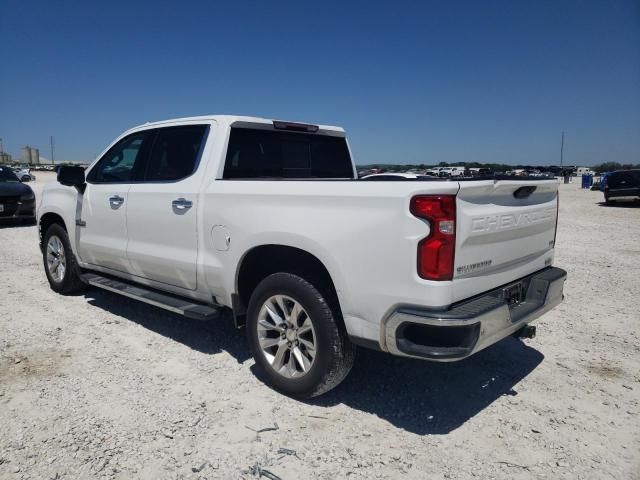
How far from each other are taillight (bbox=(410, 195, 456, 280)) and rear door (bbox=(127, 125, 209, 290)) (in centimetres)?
201

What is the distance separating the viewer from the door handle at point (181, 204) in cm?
390

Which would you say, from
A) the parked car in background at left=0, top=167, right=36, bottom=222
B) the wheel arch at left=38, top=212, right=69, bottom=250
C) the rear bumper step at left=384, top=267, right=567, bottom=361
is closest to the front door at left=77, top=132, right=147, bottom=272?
the wheel arch at left=38, top=212, right=69, bottom=250

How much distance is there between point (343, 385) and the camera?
3660mm

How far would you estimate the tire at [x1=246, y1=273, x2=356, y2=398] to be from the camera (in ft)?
10.1

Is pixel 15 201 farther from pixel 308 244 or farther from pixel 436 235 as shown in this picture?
pixel 436 235

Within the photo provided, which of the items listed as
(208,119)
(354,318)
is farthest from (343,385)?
(208,119)

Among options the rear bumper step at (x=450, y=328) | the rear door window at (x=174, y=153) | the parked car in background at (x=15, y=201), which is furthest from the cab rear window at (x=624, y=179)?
the parked car in background at (x=15, y=201)

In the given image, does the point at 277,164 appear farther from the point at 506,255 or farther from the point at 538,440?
the point at 538,440

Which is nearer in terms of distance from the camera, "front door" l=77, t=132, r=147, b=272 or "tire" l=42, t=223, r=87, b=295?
"front door" l=77, t=132, r=147, b=272

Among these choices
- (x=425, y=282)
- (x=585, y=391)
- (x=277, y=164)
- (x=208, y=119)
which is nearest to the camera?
(x=425, y=282)

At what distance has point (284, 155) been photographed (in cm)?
452

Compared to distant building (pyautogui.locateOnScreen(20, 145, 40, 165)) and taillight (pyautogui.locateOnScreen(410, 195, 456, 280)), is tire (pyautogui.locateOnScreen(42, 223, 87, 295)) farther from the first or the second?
distant building (pyautogui.locateOnScreen(20, 145, 40, 165))

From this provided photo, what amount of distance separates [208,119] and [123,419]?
2462 millimetres

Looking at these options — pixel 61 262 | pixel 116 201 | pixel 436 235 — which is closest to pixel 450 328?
pixel 436 235
